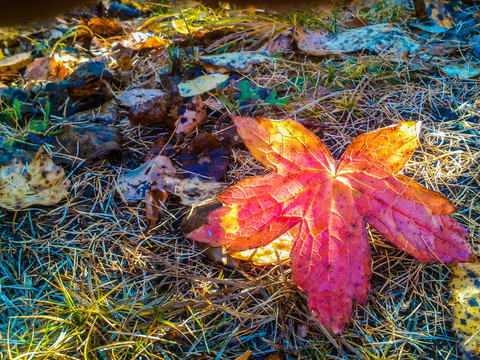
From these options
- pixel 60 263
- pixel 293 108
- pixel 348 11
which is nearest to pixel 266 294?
pixel 60 263

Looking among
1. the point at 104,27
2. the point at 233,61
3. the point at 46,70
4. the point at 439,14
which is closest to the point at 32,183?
the point at 46,70

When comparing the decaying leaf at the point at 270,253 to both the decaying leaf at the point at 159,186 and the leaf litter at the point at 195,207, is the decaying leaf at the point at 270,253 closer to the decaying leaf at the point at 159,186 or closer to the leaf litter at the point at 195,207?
the leaf litter at the point at 195,207

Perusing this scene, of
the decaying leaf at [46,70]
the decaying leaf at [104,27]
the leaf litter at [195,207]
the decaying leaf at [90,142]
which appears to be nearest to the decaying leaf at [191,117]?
the leaf litter at [195,207]

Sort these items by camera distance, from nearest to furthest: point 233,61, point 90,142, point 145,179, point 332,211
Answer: point 332,211 < point 145,179 < point 90,142 < point 233,61

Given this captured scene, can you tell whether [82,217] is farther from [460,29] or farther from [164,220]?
[460,29]

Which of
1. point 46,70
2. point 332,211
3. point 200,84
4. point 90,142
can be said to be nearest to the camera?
point 332,211

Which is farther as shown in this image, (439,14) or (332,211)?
(439,14)

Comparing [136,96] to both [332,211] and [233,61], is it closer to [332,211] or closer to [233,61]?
[233,61]
